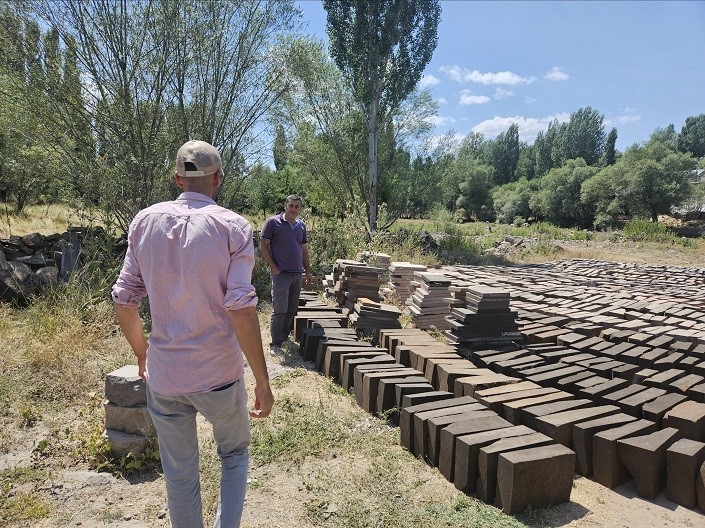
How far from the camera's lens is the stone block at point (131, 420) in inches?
135

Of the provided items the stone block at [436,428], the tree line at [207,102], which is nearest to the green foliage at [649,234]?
the tree line at [207,102]

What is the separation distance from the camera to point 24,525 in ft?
8.96

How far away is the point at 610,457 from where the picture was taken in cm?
332

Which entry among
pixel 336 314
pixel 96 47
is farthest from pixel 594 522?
pixel 96 47

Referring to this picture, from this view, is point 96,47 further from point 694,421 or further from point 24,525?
point 694,421

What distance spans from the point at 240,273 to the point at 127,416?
7.29 feet

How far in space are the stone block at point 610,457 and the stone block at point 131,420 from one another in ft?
10.6

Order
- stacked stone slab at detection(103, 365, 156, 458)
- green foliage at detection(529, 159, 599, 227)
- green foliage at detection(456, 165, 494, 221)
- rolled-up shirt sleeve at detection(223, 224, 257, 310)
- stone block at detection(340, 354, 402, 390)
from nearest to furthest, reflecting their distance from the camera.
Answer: rolled-up shirt sleeve at detection(223, 224, 257, 310), stacked stone slab at detection(103, 365, 156, 458), stone block at detection(340, 354, 402, 390), green foliage at detection(529, 159, 599, 227), green foliage at detection(456, 165, 494, 221)

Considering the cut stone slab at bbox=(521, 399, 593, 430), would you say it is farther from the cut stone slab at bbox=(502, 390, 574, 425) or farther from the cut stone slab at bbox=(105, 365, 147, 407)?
the cut stone slab at bbox=(105, 365, 147, 407)

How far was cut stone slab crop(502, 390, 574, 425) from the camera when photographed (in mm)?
3787

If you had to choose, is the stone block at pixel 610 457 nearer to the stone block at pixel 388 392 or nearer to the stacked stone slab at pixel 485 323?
the stone block at pixel 388 392

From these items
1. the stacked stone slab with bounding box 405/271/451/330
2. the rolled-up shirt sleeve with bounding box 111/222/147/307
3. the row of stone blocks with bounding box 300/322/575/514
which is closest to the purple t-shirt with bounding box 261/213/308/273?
the row of stone blocks with bounding box 300/322/575/514

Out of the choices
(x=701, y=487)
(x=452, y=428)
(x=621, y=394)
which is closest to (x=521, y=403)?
(x=452, y=428)

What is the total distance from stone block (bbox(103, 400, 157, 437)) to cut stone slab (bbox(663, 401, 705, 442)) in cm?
394
